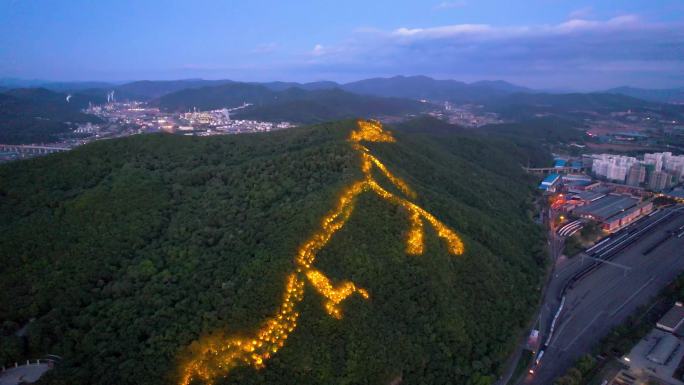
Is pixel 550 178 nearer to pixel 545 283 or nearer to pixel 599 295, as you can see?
pixel 599 295

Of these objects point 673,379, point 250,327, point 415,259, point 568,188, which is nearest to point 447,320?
point 415,259

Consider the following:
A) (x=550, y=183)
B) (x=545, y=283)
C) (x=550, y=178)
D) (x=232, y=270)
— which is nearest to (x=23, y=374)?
(x=232, y=270)

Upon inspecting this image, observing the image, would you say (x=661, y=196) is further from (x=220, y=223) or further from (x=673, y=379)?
(x=220, y=223)

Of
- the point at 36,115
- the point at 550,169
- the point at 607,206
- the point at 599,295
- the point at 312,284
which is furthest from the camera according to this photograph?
the point at 36,115

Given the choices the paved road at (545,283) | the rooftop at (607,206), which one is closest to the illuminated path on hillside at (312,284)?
the paved road at (545,283)

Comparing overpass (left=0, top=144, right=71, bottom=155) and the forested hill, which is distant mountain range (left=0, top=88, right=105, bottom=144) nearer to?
overpass (left=0, top=144, right=71, bottom=155)
